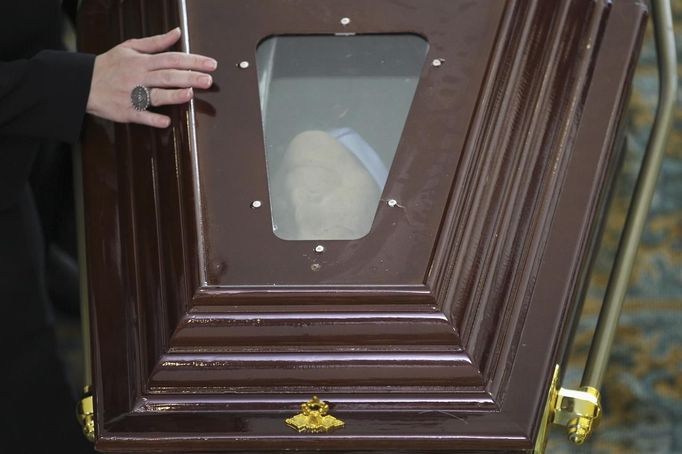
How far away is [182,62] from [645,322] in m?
1.02

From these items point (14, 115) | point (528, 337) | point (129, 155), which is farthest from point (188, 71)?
point (528, 337)

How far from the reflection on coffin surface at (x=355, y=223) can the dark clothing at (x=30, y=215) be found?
0.23ft

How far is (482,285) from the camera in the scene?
1.19m

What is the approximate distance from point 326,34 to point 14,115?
1.24ft

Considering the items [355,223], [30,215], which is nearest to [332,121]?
[355,223]

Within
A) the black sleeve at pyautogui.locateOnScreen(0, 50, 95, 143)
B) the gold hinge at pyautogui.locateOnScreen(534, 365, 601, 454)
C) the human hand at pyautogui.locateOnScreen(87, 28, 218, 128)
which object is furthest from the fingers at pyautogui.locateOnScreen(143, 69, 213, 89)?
the gold hinge at pyautogui.locateOnScreen(534, 365, 601, 454)

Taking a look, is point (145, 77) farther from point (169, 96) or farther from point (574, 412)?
point (574, 412)

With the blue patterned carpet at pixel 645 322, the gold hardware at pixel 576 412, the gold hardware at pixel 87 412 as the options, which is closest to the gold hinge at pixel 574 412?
the gold hardware at pixel 576 412

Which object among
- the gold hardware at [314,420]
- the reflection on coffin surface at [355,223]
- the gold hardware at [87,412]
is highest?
the reflection on coffin surface at [355,223]

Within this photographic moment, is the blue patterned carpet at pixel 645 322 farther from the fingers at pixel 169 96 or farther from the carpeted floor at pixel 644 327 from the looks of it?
the fingers at pixel 169 96

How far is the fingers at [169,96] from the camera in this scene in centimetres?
131

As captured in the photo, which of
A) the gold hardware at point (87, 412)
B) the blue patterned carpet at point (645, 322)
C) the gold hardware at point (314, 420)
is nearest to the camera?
the gold hardware at point (314, 420)

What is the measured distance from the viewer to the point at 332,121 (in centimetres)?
134

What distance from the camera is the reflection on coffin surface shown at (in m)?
1.14
